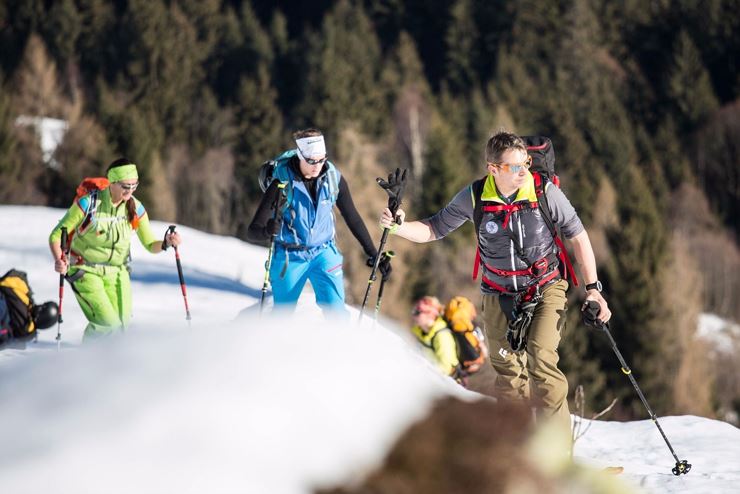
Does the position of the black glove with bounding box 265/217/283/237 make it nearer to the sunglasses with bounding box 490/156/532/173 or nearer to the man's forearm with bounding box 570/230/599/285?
the sunglasses with bounding box 490/156/532/173

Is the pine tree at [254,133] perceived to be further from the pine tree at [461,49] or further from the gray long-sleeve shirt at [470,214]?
the gray long-sleeve shirt at [470,214]

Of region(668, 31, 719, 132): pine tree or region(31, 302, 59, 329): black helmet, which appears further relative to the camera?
region(668, 31, 719, 132): pine tree

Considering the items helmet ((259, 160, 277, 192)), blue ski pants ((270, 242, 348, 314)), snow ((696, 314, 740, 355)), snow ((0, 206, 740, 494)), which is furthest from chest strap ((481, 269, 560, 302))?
snow ((696, 314, 740, 355))

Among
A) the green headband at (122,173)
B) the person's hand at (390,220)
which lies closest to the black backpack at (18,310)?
the green headband at (122,173)

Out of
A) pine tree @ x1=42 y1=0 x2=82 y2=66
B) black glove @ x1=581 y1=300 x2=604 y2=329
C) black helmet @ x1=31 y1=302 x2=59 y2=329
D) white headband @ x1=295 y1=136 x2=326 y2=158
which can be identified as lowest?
black helmet @ x1=31 y1=302 x2=59 y2=329

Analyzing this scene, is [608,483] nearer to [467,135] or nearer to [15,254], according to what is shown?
[15,254]

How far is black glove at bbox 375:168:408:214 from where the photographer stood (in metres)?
5.48

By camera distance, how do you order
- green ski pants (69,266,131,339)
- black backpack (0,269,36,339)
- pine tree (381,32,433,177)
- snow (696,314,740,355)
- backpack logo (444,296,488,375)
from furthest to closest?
pine tree (381,32,433,177)
snow (696,314,740,355)
backpack logo (444,296,488,375)
black backpack (0,269,36,339)
green ski pants (69,266,131,339)

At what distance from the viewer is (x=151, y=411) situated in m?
2.28

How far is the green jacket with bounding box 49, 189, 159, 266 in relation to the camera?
667cm

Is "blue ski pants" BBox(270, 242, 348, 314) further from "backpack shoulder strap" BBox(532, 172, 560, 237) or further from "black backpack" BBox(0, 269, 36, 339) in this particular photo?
"black backpack" BBox(0, 269, 36, 339)

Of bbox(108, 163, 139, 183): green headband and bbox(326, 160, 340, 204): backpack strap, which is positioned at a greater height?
bbox(326, 160, 340, 204): backpack strap

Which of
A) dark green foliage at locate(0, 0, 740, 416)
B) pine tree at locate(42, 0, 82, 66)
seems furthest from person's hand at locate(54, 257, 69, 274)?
pine tree at locate(42, 0, 82, 66)

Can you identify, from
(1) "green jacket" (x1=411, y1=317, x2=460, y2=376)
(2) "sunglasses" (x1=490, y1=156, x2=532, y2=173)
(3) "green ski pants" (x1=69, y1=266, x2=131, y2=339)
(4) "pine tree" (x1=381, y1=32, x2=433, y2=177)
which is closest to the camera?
(2) "sunglasses" (x1=490, y1=156, x2=532, y2=173)
